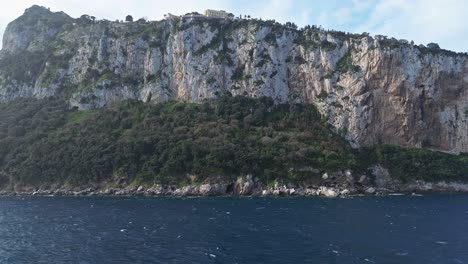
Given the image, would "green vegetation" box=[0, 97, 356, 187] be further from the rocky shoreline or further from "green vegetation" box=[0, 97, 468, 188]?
the rocky shoreline

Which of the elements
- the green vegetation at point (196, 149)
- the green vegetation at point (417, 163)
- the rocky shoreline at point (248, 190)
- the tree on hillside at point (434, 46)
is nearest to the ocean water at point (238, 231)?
the rocky shoreline at point (248, 190)

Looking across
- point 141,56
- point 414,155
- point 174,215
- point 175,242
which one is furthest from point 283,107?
point 175,242

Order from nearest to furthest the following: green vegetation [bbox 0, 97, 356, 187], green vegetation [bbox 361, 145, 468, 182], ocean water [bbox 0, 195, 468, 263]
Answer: ocean water [bbox 0, 195, 468, 263]
green vegetation [bbox 0, 97, 356, 187]
green vegetation [bbox 361, 145, 468, 182]

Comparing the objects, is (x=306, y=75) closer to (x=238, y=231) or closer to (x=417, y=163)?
(x=417, y=163)

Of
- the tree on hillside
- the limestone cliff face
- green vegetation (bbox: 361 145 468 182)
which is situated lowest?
green vegetation (bbox: 361 145 468 182)

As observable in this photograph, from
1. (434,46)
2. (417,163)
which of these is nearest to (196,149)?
(417,163)

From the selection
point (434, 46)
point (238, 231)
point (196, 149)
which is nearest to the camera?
point (238, 231)

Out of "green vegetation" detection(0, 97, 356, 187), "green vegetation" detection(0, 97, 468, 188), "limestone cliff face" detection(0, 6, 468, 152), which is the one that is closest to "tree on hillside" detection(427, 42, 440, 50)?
"limestone cliff face" detection(0, 6, 468, 152)
